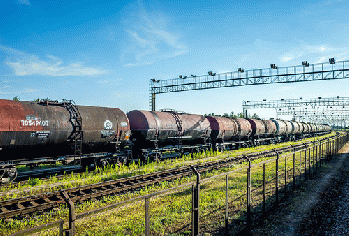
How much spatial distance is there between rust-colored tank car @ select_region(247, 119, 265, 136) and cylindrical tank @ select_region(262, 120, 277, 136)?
57.0 inches

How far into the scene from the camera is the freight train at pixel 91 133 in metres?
13.2

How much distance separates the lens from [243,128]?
→ 1292 inches

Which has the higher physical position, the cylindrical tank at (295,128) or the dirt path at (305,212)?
the cylindrical tank at (295,128)

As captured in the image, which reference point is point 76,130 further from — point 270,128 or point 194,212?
point 270,128

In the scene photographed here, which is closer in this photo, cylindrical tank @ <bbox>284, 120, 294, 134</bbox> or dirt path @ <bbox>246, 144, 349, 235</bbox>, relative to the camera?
dirt path @ <bbox>246, 144, 349, 235</bbox>

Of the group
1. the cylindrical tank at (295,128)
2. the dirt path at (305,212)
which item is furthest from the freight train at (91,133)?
the cylindrical tank at (295,128)

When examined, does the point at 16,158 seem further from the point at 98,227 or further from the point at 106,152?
the point at 98,227

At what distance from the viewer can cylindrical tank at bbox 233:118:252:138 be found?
105ft

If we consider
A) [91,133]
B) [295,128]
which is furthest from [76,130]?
[295,128]

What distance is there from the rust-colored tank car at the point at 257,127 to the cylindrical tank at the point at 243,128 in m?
1.08

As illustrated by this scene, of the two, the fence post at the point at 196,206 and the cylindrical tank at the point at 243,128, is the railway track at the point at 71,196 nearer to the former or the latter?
the fence post at the point at 196,206

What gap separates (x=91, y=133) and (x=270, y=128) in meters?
32.0

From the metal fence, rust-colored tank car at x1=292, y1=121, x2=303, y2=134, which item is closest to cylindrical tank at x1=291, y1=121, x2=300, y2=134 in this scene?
rust-colored tank car at x1=292, y1=121, x2=303, y2=134

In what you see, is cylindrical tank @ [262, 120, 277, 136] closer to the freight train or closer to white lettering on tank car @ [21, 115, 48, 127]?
the freight train
